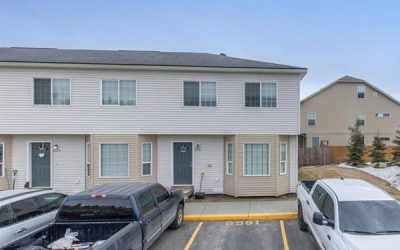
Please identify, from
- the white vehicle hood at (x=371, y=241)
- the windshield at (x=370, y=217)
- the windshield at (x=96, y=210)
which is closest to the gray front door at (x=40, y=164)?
the windshield at (x=96, y=210)

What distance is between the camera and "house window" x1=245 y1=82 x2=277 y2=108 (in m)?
13.8

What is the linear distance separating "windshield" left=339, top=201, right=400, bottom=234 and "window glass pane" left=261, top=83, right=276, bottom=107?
8281 mm

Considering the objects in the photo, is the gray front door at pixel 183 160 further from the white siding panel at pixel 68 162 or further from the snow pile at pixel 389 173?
the snow pile at pixel 389 173

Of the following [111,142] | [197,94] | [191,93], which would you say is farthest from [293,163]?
Answer: [111,142]

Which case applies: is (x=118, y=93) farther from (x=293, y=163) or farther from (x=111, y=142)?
(x=293, y=163)

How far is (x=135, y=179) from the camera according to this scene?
1342 centimetres

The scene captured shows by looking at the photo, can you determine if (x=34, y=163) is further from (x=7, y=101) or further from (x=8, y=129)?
(x=7, y=101)

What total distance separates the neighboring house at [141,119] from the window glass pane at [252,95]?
0.05m

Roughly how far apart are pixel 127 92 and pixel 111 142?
93.3 inches

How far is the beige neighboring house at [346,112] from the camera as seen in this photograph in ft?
108

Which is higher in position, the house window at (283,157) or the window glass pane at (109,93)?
the window glass pane at (109,93)

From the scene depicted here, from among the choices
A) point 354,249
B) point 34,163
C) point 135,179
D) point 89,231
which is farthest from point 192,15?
point 354,249

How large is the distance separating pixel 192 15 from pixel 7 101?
37.3 feet

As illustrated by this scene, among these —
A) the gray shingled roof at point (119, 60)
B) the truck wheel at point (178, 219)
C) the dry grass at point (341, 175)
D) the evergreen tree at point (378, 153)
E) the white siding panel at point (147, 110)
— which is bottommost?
the dry grass at point (341, 175)
